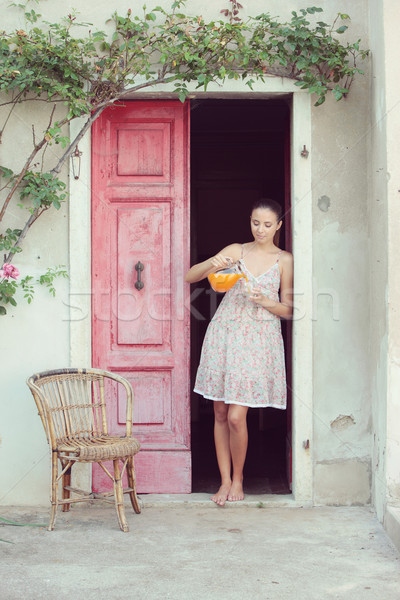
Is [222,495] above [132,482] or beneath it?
beneath

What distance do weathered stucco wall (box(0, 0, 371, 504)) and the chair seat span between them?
0.62 m

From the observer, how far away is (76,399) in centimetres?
447

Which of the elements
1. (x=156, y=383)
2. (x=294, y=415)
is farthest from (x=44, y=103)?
(x=294, y=415)

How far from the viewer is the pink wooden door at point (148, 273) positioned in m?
4.76

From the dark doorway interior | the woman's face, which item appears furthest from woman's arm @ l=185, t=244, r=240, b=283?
the dark doorway interior

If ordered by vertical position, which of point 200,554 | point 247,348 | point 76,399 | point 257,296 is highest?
point 257,296

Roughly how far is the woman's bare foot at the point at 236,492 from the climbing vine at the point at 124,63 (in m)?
1.79

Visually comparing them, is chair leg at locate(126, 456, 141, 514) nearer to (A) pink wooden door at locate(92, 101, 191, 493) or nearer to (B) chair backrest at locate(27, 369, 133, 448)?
(B) chair backrest at locate(27, 369, 133, 448)

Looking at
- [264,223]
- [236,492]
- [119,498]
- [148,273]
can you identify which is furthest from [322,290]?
[119,498]

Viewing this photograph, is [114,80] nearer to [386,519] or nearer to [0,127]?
[0,127]

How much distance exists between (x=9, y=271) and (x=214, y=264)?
1.28 meters

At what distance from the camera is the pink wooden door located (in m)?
4.76

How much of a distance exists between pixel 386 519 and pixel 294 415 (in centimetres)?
88

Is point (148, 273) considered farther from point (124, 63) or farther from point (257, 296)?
point (124, 63)
